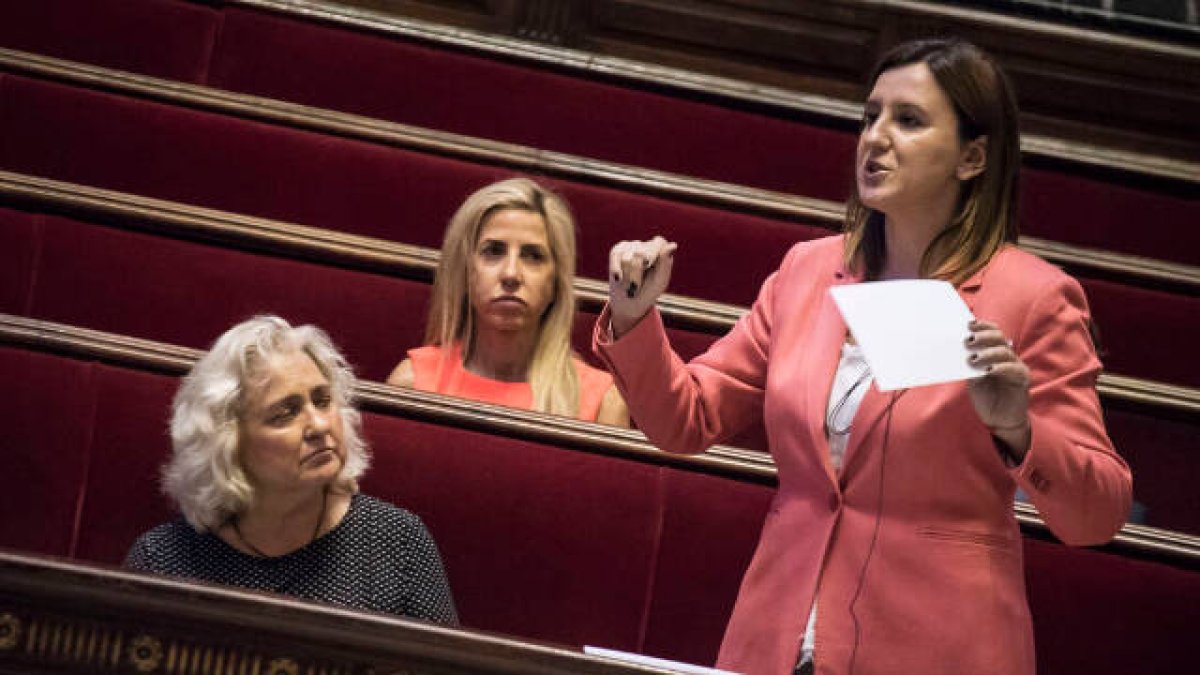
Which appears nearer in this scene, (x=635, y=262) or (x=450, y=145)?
(x=635, y=262)

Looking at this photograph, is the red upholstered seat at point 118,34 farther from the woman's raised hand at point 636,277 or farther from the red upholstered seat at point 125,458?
the woman's raised hand at point 636,277

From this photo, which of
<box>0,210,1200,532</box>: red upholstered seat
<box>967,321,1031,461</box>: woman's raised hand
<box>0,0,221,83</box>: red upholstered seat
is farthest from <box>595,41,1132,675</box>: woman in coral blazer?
<box>0,0,221,83</box>: red upholstered seat

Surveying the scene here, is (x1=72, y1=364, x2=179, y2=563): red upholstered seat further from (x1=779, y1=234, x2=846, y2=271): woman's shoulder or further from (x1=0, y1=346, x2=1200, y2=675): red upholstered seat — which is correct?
(x1=779, y1=234, x2=846, y2=271): woman's shoulder

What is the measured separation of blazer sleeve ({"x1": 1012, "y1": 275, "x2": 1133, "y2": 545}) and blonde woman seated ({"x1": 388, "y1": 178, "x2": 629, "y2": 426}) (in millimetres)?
364

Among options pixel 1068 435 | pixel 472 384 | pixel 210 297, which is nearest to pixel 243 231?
pixel 210 297

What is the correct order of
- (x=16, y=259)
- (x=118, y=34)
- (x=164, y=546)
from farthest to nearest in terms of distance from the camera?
(x=118, y=34) < (x=16, y=259) < (x=164, y=546)

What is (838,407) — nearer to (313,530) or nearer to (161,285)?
(313,530)

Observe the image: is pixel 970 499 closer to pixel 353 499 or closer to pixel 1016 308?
pixel 1016 308

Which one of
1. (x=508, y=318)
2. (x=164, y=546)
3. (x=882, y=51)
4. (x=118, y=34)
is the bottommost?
(x=164, y=546)

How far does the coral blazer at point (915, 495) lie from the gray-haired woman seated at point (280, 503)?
21 cm

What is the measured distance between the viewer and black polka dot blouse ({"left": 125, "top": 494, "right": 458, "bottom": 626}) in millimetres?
684

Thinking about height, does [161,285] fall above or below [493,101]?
below

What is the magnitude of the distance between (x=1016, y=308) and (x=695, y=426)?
0.34 ft

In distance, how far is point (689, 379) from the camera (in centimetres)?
53
